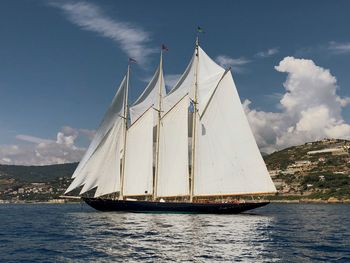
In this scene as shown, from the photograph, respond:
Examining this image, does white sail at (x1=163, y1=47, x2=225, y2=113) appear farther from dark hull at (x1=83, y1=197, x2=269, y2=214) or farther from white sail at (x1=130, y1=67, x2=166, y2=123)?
dark hull at (x1=83, y1=197, x2=269, y2=214)

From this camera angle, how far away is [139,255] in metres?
35.3

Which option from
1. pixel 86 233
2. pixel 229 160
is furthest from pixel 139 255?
pixel 229 160

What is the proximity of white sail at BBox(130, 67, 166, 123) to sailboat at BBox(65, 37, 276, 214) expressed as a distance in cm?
20

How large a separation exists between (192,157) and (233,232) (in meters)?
32.8

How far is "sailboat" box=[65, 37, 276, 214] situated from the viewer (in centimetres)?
7912

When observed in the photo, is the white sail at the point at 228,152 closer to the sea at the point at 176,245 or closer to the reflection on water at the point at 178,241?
the reflection on water at the point at 178,241

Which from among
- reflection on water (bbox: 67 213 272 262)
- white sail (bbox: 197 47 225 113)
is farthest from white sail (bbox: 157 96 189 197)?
reflection on water (bbox: 67 213 272 262)

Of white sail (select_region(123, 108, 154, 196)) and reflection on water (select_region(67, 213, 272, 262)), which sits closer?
reflection on water (select_region(67, 213, 272, 262))

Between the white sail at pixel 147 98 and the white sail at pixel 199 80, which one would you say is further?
the white sail at pixel 147 98

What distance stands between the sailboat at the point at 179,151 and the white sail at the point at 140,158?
20cm

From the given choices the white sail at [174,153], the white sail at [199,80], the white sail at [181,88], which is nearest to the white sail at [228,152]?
the white sail at [174,153]

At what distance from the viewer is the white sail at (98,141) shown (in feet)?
276

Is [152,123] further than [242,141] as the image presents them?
Yes

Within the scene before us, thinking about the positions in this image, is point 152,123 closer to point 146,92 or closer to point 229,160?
point 146,92
